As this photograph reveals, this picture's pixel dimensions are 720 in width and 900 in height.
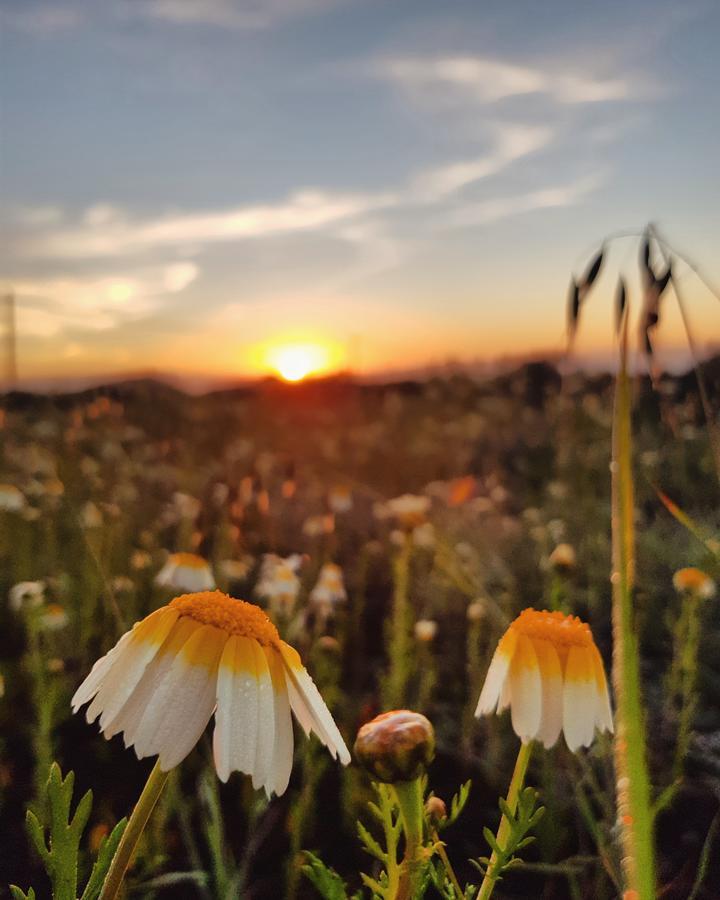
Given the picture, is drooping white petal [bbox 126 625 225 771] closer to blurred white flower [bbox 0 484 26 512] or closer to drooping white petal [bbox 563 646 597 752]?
drooping white petal [bbox 563 646 597 752]

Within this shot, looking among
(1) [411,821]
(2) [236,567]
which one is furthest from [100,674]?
(2) [236,567]

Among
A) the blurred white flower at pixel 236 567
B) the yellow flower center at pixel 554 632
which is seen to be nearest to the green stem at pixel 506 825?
the yellow flower center at pixel 554 632

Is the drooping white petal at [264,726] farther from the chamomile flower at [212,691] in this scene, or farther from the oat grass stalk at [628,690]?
the oat grass stalk at [628,690]

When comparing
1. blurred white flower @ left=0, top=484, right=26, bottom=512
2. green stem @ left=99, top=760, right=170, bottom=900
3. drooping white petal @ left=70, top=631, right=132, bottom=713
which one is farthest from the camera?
blurred white flower @ left=0, top=484, right=26, bottom=512

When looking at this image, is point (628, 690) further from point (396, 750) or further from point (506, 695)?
point (506, 695)

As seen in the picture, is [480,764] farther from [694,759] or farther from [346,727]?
[694,759]

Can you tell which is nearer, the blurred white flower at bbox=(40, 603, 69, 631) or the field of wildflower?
the field of wildflower

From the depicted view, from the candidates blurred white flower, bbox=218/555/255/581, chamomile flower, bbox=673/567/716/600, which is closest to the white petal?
chamomile flower, bbox=673/567/716/600
